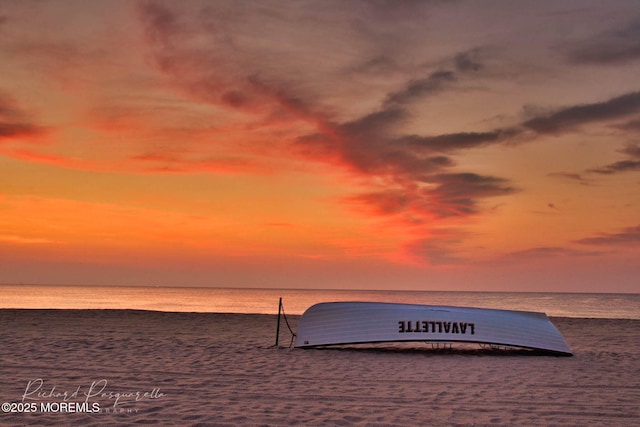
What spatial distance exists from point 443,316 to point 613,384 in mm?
4291

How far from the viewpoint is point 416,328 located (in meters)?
12.5

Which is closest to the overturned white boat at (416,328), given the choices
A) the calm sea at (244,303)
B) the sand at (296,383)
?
the sand at (296,383)

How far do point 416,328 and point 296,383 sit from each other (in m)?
4.84

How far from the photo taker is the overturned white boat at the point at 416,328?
40.7ft

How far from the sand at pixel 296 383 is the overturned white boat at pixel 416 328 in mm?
311

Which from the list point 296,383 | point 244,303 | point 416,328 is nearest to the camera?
point 296,383

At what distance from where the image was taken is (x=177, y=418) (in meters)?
6.04

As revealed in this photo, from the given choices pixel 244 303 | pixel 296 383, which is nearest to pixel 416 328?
pixel 296 383

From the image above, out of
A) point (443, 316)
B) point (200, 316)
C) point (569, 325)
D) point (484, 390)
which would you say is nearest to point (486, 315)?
point (443, 316)

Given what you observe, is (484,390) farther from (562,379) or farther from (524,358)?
(524,358)

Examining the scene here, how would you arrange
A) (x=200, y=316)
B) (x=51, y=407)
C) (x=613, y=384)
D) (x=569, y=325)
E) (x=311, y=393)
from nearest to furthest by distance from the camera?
(x=51, y=407), (x=311, y=393), (x=613, y=384), (x=569, y=325), (x=200, y=316)

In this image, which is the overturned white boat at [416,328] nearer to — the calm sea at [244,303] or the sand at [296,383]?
the sand at [296,383]

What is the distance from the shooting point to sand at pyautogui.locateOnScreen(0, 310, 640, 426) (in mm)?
6301

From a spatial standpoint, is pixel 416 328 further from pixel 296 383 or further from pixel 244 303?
pixel 244 303
